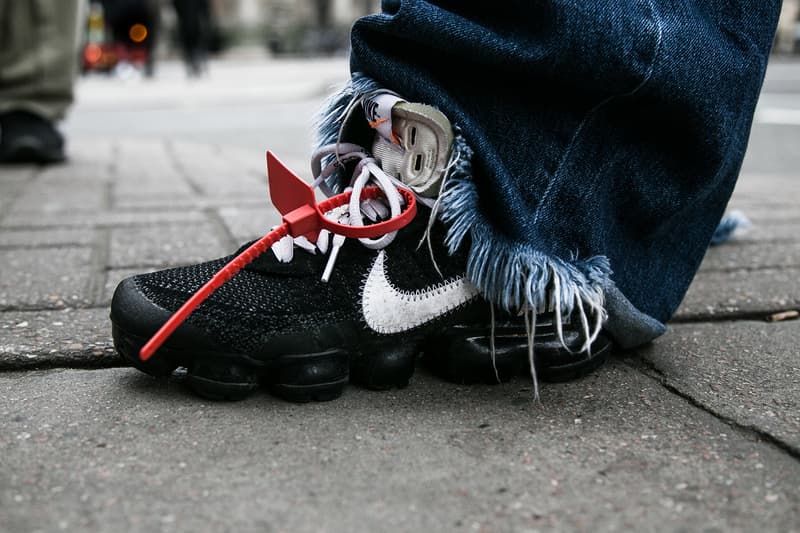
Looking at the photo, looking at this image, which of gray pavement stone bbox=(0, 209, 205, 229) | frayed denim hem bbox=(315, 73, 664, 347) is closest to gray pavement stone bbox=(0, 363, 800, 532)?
frayed denim hem bbox=(315, 73, 664, 347)

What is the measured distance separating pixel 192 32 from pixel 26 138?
395 inches

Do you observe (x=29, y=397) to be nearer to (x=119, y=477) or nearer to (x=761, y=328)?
(x=119, y=477)

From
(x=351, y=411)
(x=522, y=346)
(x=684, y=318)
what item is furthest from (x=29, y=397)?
(x=684, y=318)

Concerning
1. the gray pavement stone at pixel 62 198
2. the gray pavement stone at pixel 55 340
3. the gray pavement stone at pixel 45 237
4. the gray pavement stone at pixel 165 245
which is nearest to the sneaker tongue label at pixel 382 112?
the gray pavement stone at pixel 55 340

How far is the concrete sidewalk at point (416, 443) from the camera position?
0.71 meters

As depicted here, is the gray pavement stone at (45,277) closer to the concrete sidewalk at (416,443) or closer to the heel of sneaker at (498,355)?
the concrete sidewalk at (416,443)

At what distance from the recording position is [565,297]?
3.15 feet

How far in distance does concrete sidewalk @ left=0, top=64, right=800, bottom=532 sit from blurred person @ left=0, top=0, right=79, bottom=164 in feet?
5.10

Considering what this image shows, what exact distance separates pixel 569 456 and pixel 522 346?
0.21m

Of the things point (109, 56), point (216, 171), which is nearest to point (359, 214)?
point (216, 171)

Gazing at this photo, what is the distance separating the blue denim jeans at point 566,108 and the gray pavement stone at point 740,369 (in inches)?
4.5

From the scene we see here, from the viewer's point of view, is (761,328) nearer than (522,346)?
No

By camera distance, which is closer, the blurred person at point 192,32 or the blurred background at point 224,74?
the blurred background at point 224,74

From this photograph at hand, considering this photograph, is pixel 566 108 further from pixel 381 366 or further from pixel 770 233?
pixel 770 233
